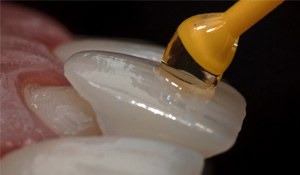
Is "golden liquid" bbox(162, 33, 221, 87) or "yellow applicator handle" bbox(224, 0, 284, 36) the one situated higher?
"yellow applicator handle" bbox(224, 0, 284, 36)

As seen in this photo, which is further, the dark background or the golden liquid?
the dark background

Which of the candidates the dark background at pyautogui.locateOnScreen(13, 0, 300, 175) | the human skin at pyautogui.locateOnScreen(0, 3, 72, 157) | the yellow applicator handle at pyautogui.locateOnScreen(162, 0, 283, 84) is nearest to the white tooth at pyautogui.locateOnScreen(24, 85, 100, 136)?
the human skin at pyautogui.locateOnScreen(0, 3, 72, 157)

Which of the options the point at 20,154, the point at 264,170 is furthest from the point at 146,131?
the point at 264,170

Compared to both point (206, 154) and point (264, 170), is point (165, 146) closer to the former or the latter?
point (206, 154)

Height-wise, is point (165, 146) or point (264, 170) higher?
point (165, 146)

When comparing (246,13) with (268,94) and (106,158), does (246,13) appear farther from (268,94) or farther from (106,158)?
(268,94)

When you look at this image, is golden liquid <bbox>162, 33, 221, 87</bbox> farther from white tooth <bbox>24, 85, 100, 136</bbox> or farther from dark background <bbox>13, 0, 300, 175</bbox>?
dark background <bbox>13, 0, 300, 175</bbox>

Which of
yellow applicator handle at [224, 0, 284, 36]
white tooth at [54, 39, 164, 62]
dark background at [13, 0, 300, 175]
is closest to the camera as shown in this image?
yellow applicator handle at [224, 0, 284, 36]

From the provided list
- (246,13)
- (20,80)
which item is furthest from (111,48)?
(246,13)
